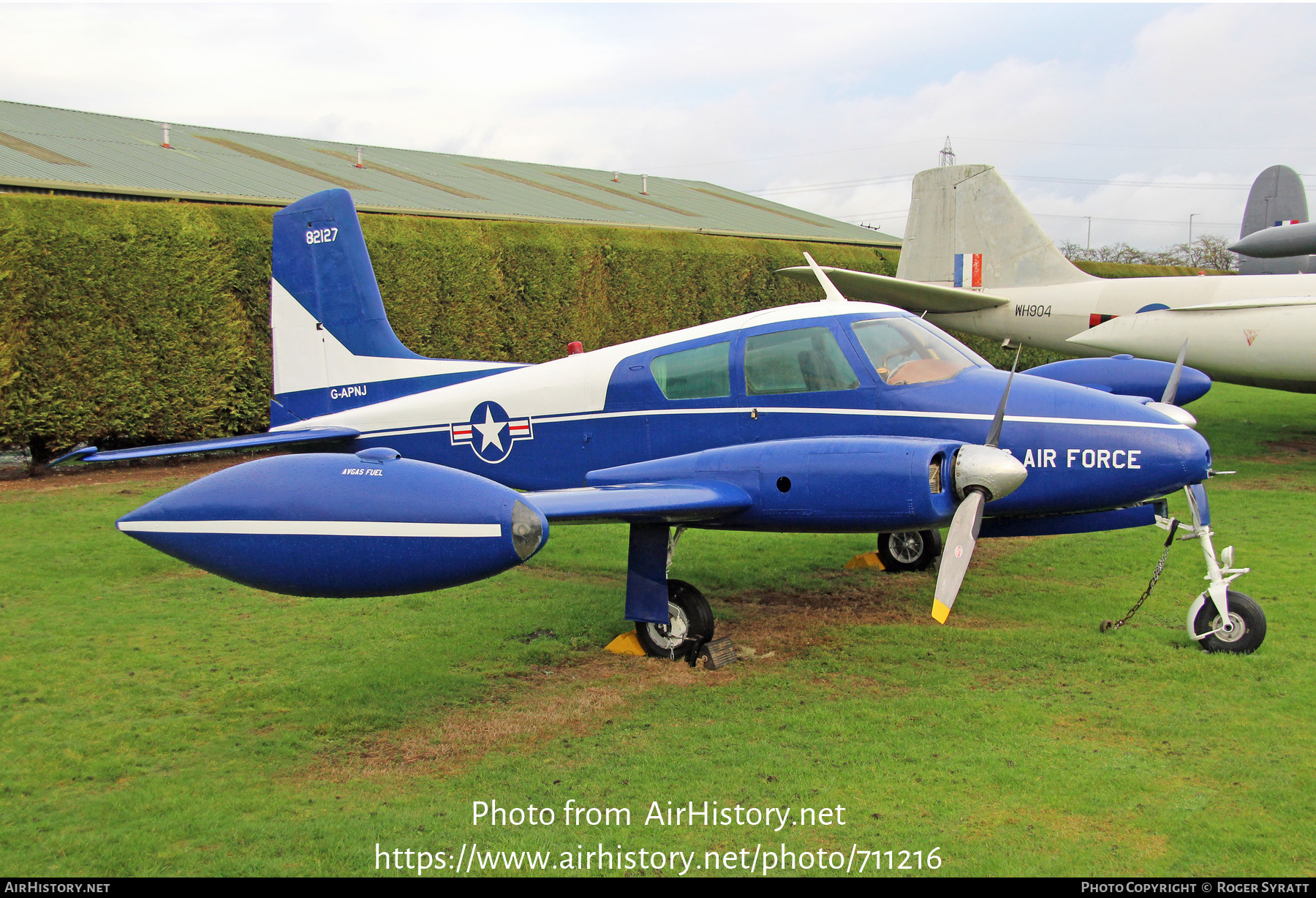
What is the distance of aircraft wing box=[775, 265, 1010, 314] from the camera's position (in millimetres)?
15820

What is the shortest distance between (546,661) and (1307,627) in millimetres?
5742

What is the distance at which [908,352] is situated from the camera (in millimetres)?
6840

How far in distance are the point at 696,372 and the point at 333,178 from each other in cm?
2093

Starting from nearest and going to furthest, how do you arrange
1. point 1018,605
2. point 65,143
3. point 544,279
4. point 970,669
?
point 970,669
point 1018,605
point 544,279
point 65,143

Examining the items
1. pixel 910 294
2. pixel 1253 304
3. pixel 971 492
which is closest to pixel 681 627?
pixel 971 492

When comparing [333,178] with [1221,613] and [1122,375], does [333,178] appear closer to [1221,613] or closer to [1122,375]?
[1122,375]

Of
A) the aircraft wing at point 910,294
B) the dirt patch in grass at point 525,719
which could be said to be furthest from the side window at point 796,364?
the aircraft wing at point 910,294

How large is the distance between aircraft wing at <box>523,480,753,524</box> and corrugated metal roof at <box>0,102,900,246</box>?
54.0ft

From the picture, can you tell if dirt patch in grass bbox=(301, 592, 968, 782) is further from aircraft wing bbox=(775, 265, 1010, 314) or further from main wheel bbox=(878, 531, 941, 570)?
aircraft wing bbox=(775, 265, 1010, 314)

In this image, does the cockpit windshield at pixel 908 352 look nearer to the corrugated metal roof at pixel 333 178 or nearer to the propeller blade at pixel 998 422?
the propeller blade at pixel 998 422

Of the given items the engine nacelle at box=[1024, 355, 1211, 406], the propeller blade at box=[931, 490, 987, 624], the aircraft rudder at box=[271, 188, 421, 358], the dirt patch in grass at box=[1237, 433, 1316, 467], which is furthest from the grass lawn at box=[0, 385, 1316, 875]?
the dirt patch in grass at box=[1237, 433, 1316, 467]

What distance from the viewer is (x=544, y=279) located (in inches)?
723
